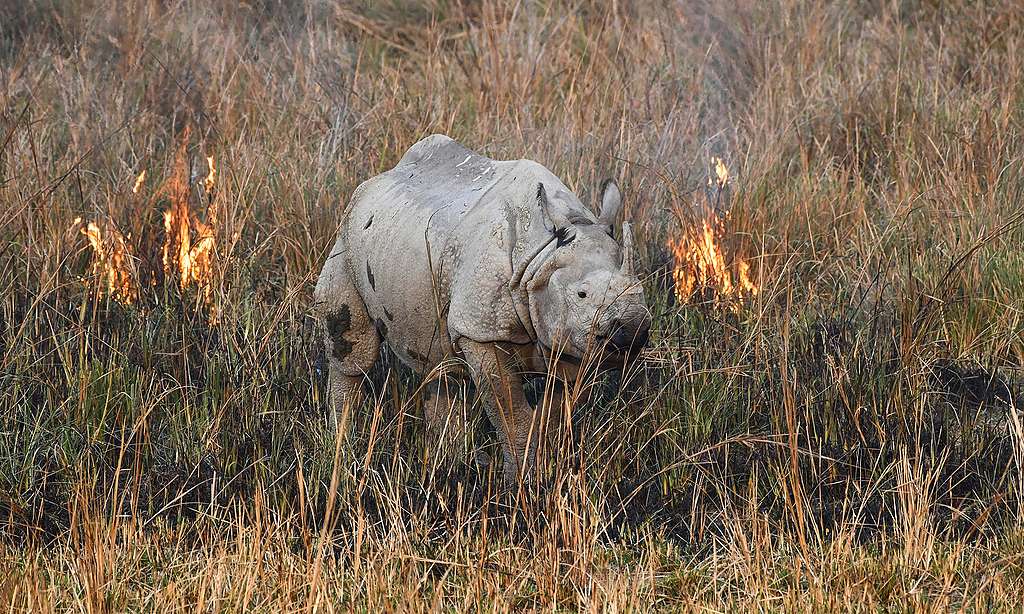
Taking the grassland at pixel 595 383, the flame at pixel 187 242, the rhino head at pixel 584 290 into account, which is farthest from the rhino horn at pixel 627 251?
the flame at pixel 187 242

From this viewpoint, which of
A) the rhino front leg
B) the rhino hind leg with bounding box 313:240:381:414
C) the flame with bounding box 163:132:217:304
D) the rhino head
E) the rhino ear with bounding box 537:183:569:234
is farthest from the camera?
the flame with bounding box 163:132:217:304

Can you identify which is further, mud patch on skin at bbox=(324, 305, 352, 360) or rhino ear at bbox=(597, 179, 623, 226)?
mud patch on skin at bbox=(324, 305, 352, 360)

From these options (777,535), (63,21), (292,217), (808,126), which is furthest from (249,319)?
(63,21)

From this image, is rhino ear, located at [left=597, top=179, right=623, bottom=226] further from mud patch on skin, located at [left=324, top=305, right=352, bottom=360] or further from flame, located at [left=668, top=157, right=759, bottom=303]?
flame, located at [left=668, top=157, right=759, bottom=303]

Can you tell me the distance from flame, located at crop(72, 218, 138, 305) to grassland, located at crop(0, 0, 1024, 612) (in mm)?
80

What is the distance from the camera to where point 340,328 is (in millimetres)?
4062

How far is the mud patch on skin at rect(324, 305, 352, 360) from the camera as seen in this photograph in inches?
160

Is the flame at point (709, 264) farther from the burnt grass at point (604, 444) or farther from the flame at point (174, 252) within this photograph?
the flame at point (174, 252)

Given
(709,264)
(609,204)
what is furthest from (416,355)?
(709,264)

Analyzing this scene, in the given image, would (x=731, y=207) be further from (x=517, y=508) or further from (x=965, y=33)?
(x=965, y=33)

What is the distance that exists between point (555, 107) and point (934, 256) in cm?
243

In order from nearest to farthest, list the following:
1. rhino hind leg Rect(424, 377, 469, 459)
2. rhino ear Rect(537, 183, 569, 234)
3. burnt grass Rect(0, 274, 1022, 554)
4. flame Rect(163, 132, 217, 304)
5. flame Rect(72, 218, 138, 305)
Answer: rhino ear Rect(537, 183, 569, 234)
burnt grass Rect(0, 274, 1022, 554)
rhino hind leg Rect(424, 377, 469, 459)
flame Rect(72, 218, 138, 305)
flame Rect(163, 132, 217, 304)

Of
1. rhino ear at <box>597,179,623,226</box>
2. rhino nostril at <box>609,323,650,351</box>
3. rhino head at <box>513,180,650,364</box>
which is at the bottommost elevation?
rhino nostril at <box>609,323,650,351</box>

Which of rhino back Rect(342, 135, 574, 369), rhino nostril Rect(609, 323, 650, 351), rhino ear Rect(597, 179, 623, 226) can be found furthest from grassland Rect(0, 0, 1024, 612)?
rhino ear Rect(597, 179, 623, 226)
